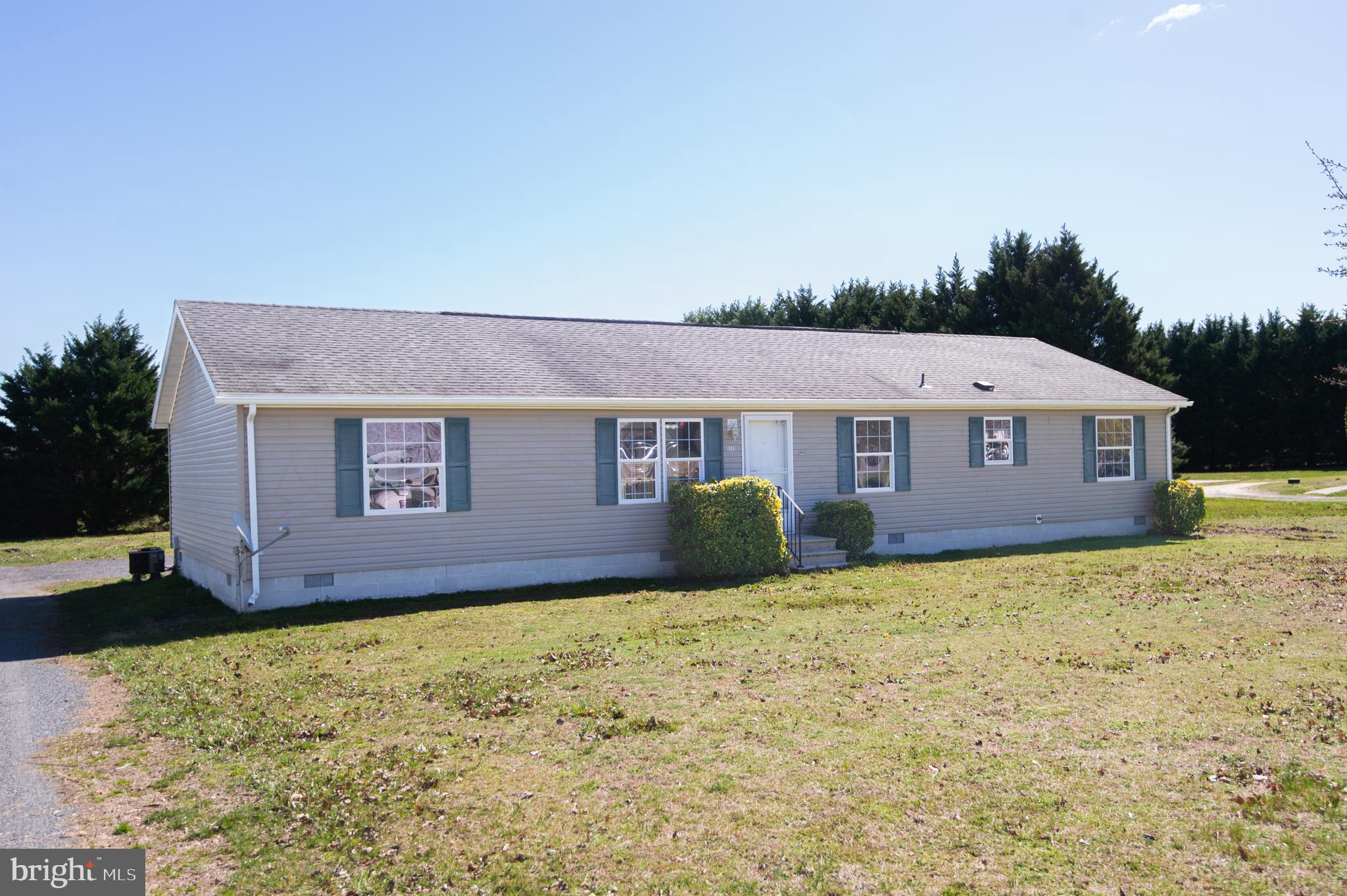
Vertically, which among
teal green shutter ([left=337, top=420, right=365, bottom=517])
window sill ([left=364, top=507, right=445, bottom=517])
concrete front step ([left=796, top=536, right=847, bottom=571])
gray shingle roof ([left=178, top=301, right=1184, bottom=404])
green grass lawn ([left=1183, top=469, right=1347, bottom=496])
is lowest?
concrete front step ([left=796, top=536, right=847, bottom=571])

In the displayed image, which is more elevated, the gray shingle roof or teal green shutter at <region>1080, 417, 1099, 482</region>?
the gray shingle roof

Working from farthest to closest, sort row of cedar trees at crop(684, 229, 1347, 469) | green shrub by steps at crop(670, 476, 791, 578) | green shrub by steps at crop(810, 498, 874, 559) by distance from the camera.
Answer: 1. row of cedar trees at crop(684, 229, 1347, 469)
2. green shrub by steps at crop(810, 498, 874, 559)
3. green shrub by steps at crop(670, 476, 791, 578)

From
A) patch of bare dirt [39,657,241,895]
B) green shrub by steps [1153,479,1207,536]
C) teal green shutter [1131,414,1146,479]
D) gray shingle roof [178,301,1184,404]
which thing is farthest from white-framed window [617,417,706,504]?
green shrub by steps [1153,479,1207,536]

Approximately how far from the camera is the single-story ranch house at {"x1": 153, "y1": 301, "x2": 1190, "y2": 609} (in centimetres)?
1205

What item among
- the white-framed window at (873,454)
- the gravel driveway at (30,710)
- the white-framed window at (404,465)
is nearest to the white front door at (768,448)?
the white-framed window at (873,454)

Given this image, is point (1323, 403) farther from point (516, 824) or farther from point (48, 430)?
point (48, 430)

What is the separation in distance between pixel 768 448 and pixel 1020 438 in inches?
224

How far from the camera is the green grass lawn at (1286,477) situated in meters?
29.1

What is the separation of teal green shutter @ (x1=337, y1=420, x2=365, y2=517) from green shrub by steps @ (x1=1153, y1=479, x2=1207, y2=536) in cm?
1584

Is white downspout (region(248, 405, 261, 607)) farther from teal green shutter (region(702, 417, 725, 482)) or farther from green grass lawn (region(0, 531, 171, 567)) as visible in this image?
green grass lawn (region(0, 531, 171, 567))

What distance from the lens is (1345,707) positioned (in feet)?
20.9

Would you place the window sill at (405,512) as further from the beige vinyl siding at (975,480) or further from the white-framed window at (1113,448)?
the white-framed window at (1113,448)

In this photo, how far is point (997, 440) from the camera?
17.6 m

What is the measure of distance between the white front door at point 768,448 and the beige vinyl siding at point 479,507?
0.34 m
